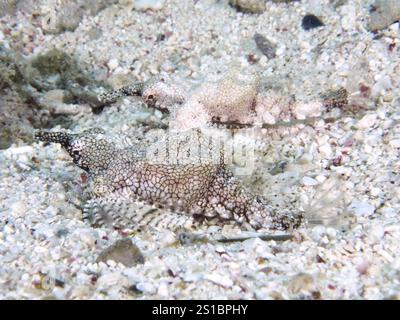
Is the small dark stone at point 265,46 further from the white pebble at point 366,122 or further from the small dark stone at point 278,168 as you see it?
the small dark stone at point 278,168

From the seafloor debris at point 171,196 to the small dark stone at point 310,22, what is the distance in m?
3.39

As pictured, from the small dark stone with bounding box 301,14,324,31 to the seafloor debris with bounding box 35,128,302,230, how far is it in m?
3.39

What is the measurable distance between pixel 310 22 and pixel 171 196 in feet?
13.0

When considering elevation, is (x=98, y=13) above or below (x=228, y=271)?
above

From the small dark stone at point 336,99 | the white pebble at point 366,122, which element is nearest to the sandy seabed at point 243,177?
the white pebble at point 366,122

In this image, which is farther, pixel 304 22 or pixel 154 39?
pixel 154 39

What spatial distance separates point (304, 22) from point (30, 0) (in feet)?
14.9

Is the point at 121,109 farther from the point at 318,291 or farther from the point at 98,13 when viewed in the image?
the point at 318,291

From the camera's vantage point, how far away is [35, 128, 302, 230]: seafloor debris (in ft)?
13.3

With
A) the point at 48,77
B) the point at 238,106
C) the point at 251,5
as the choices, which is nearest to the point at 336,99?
the point at 238,106

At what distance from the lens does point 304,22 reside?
268 inches

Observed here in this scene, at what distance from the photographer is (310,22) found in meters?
6.76

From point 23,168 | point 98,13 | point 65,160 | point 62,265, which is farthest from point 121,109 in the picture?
point 62,265

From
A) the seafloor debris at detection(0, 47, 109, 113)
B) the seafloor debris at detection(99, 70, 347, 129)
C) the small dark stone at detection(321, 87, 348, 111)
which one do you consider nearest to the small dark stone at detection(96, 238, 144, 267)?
the seafloor debris at detection(99, 70, 347, 129)
